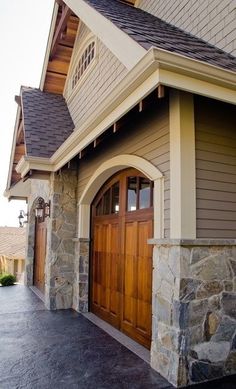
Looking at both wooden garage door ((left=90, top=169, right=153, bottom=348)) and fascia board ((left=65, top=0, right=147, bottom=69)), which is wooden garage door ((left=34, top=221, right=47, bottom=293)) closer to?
wooden garage door ((left=90, top=169, right=153, bottom=348))

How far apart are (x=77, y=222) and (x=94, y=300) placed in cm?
167

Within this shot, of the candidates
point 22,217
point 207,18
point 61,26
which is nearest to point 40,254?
point 22,217

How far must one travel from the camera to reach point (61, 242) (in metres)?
7.07

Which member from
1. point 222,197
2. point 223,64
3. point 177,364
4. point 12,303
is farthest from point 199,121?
point 12,303

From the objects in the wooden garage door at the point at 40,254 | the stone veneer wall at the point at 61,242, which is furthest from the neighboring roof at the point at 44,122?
the wooden garage door at the point at 40,254

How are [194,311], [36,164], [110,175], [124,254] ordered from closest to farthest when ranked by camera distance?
[194,311], [124,254], [110,175], [36,164]

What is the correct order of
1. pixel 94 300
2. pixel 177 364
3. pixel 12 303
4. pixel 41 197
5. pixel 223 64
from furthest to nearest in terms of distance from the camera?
pixel 41 197 → pixel 12 303 → pixel 94 300 → pixel 223 64 → pixel 177 364

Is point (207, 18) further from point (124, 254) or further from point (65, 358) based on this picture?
point (65, 358)

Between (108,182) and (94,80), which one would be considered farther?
(94,80)

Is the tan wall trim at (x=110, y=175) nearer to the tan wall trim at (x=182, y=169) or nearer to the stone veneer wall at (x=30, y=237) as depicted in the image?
the tan wall trim at (x=182, y=169)

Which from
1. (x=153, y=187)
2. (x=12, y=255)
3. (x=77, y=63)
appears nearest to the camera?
(x=153, y=187)

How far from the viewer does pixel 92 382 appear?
11.6 ft

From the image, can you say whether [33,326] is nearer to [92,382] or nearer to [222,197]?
[92,382]

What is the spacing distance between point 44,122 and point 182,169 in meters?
5.17
